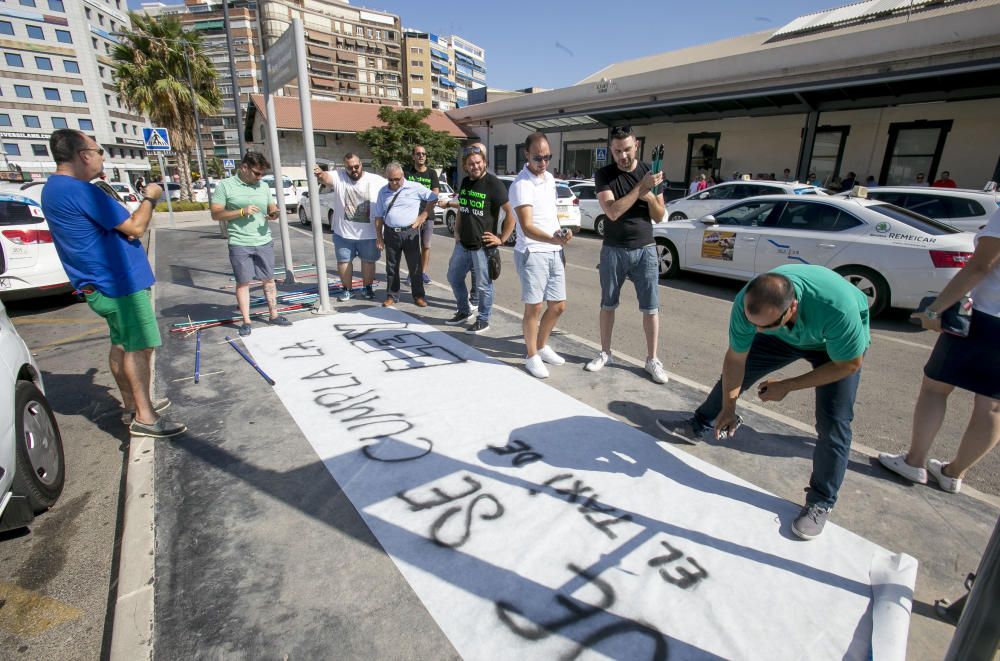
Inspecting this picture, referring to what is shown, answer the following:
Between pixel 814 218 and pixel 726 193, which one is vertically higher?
pixel 726 193

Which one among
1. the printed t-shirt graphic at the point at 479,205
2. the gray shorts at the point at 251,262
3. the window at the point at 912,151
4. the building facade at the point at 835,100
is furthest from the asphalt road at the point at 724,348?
the window at the point at 912,151

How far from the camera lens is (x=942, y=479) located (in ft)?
9.58

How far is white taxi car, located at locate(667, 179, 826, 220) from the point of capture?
1126 cm

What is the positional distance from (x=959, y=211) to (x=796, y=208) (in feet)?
10.6

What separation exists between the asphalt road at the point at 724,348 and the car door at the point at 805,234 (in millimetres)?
908

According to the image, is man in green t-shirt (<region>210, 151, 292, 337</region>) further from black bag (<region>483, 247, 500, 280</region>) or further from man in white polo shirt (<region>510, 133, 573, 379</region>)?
man in white polo shirt (<region>510, 133, 573, 379</region>)

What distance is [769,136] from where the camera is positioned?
18.1m

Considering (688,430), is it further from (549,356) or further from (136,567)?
(136,567)

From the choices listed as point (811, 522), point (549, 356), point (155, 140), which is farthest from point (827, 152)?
point (155, 140)

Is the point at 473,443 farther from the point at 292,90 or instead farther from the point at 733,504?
the point at 292,90

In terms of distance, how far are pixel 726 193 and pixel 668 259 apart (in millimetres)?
4743

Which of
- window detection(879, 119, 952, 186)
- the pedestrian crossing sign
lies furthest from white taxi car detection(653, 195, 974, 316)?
the pedestrian crossing sign

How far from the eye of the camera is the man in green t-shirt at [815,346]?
2.24 meters

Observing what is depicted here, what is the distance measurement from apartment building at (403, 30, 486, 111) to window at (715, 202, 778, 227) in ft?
225
